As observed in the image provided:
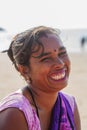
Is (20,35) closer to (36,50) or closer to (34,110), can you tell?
(36,50)

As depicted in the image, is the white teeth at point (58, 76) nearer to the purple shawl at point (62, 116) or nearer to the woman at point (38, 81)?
the woman at point (38, 81)

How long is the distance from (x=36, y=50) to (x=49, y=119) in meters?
0.40

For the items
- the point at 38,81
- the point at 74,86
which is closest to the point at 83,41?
the point at 74,86

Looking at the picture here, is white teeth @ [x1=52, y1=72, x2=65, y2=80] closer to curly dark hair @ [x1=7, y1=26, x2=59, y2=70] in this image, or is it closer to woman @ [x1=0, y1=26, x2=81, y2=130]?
woman @ [x1=0, y1=26, x2=81, y2=130]

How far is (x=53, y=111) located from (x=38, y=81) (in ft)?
0.71

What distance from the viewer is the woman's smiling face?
2.24 meters

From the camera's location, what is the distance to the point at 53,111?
2395 millimetres

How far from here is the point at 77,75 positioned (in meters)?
11.0

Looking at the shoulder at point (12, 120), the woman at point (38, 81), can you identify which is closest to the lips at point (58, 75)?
the woman at point (38, 81)

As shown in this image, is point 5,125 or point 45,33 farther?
point 45,33

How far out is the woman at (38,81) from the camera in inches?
84.7

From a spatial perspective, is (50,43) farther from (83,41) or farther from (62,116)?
(83,41)

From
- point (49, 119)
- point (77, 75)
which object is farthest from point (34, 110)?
point (77, 75)

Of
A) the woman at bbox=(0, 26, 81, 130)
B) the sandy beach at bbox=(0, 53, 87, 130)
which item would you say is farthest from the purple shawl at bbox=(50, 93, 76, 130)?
the sandy beach at bbox=(0, 53, 87, 130)
